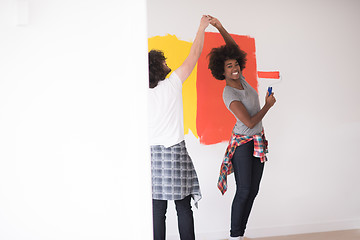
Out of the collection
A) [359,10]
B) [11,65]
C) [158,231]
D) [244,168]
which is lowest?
[158,231]

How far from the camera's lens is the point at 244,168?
1.65 m

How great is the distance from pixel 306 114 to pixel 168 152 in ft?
2.52

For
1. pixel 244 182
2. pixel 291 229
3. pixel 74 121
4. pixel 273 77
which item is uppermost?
pixel 273 77

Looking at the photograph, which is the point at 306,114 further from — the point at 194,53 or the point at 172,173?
the point at 172,173

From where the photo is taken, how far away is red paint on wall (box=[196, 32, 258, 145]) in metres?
1.63

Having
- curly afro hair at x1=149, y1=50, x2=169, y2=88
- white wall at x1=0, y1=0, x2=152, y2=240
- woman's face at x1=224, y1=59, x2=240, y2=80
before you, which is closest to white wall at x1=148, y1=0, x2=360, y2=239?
woman's face at x1=224, y1=59, x2=240, y2=80

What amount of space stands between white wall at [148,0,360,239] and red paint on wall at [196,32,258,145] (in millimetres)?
61

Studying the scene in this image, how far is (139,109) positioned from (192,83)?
568 millimetres

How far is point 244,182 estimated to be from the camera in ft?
5.41

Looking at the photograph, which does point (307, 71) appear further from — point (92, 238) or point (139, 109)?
point (92, 238)

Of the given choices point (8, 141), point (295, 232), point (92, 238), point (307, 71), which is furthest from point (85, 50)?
point (295, 232)

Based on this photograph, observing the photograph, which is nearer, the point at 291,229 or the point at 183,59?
the point at 183,59

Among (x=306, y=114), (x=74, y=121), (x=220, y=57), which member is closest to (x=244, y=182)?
(x=306, y=114)

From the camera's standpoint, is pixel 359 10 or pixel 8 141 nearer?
pixel 8 141
